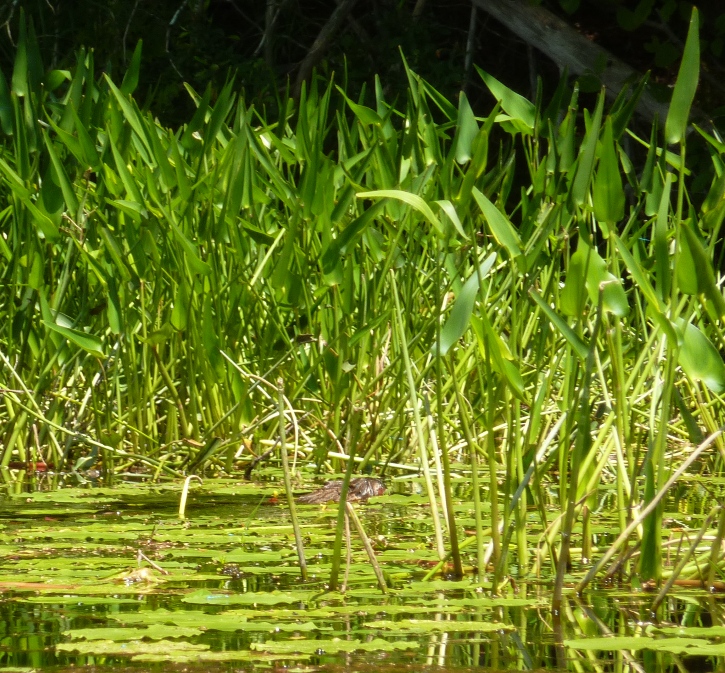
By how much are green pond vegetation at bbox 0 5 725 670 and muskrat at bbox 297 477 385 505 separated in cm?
4

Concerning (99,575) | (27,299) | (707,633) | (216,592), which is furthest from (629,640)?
(27,299)

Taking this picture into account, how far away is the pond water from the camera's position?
32.6 inches

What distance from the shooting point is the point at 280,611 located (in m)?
0.97

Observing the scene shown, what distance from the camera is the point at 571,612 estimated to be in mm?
978

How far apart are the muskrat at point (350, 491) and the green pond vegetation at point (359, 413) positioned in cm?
4

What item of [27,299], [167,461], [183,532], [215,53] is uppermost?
[215,53]

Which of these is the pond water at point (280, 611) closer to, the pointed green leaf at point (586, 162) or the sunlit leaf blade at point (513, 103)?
the pointed green leaf at point (586, 162)

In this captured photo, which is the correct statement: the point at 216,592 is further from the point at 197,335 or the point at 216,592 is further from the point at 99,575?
the point at 197,335

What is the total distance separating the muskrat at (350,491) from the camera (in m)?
1.66

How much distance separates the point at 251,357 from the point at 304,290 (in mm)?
169

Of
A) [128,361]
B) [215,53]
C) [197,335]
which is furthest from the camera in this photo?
[215,53]

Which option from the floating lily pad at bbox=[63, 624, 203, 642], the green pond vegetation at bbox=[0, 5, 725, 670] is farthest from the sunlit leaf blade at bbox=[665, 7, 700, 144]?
the floating lily pad at bbox=[63, 624, 203, 642]

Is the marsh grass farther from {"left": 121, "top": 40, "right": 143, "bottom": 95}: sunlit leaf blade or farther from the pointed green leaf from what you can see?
the pointed green leaf

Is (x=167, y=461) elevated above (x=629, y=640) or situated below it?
above
